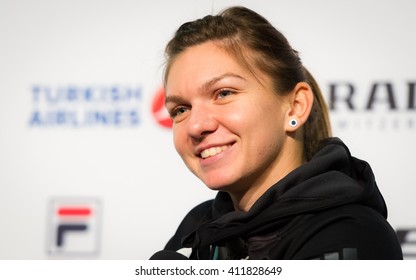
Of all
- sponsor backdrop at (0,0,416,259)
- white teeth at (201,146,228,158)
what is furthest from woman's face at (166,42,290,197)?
sponsor backdrop at (0,0,416,259)

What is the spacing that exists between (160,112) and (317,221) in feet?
5.15

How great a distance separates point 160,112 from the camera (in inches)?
94.3

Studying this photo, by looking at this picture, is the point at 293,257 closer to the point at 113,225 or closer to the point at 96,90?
the point at 113,225

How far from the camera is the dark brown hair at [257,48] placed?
101 cm

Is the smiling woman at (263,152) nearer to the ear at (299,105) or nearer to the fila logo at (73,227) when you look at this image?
the ear at (299,105)

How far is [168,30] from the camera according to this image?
244 centimetres

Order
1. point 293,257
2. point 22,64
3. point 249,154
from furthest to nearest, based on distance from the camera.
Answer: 1. point 22,64
2. point 249,154
3. point 293,257

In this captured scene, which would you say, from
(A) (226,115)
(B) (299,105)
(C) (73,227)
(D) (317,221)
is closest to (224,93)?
(A) (226,115)

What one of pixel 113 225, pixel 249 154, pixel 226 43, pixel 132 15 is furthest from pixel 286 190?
pixel 132 15

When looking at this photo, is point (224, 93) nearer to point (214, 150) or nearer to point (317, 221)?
point (214, 150)

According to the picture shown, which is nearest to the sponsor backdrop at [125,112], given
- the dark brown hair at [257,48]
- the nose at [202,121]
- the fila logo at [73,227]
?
the fila logo at [73,227]

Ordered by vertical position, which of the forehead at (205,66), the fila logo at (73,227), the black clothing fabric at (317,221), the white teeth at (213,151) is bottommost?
the fila logo at (73,227)

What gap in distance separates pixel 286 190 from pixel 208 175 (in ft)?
0.44

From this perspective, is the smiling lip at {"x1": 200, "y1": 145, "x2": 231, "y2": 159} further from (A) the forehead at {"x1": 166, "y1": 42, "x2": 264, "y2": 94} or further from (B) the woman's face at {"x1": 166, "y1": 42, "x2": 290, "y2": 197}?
(A) the forehead at {"x1": 166, "y1": 42, "x2": 264, "y2": 94}
